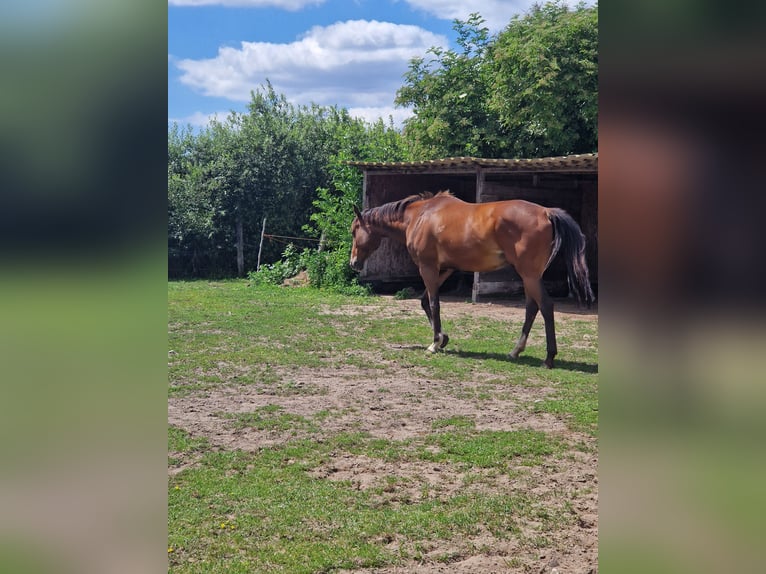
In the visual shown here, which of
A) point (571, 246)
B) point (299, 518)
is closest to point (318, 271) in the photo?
point (571, 246)

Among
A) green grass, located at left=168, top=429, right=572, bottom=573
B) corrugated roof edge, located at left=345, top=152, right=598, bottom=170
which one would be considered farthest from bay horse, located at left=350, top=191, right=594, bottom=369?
corrugated roof edge, located at left=345, top=152, right=598, bottom=170

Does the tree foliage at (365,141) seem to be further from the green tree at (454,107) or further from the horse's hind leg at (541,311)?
the horse's hind leg at (541,311)

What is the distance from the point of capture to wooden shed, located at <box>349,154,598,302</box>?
539 inches

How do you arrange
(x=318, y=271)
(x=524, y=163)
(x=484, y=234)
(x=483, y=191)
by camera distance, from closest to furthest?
(x=484, y=234)
(x=524, y=163)
(x=483, y=191)
(x=318, y=271)

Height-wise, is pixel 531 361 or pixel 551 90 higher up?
pixel 551 90

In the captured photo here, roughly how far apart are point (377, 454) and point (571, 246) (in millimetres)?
3706

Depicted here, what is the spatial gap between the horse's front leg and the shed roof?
424 centimetres

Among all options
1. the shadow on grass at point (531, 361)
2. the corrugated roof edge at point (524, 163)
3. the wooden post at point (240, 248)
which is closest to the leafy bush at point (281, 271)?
the wooden post at point (240, 248)

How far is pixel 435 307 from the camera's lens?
8477mm

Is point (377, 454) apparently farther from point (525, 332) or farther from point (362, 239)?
point (362, 239)
